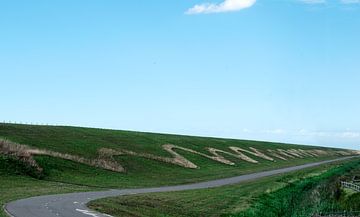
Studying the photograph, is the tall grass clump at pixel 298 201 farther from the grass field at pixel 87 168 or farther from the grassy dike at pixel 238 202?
the grass field at pixel 87 168

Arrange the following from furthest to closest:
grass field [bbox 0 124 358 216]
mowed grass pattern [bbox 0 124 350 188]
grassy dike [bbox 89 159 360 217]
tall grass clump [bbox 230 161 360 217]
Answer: mowed grass pattern [bbox 0 124 350 188]
grass field [bbox 0 124 358 216]
tall grass clump [bbox 230 161 360 217]
grassy dike [bbox 89 159 360 217]

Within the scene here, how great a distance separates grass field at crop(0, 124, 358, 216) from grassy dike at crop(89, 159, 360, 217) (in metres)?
7.12

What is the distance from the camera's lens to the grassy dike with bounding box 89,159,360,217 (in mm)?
42312

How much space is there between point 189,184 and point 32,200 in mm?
31409

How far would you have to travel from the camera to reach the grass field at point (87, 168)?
57.2 m

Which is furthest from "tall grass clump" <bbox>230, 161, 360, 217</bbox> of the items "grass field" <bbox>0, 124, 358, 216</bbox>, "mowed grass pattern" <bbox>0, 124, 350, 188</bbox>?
"mowed grass pattern" <bbox>0, 124, 350, 188</bbox>

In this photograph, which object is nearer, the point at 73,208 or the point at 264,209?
the point at 73,208

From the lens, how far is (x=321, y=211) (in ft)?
150

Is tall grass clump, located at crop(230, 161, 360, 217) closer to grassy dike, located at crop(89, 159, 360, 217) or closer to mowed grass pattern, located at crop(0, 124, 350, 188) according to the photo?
grassy dike, located at crop(89, 159, 360, 217)

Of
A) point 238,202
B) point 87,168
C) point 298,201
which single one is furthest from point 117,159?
point 238,202

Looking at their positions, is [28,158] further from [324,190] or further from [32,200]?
[324,190]

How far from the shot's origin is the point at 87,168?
73.2m

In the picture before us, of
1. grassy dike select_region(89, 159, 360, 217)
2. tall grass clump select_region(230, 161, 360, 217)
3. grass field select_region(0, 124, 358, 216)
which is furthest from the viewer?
grass field select_region(0, 124, 358, 216)

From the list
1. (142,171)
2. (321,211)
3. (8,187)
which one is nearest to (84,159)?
(142,171)
